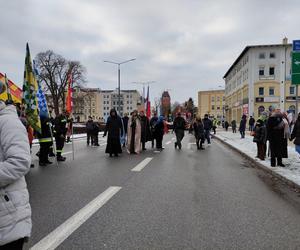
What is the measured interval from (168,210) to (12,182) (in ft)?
11.1

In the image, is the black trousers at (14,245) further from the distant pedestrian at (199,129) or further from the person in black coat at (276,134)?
the distant pedestrian at (199,129)

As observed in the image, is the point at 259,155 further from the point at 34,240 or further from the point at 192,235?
the point at 34,240

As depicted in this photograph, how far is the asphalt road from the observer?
3840 mm

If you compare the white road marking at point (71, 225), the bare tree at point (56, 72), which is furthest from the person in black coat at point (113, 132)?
the bare tree at point (56, 72)

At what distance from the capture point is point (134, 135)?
544 inches

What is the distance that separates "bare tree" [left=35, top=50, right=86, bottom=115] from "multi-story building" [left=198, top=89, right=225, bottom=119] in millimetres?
71648

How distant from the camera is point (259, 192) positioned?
6.57 metres

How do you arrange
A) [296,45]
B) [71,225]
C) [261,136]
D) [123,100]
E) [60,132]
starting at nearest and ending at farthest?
[71,225]
[296,45]
[261,136]
[60,132]
[123,100]

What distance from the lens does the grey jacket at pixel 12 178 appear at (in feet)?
6.81

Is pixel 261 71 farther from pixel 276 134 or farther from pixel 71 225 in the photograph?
pixel 71 225

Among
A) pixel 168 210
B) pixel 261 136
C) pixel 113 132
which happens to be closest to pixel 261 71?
pixel 261 136

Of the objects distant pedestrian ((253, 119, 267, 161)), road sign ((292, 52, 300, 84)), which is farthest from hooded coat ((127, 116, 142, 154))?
road sign ((292, 52, 300, 84))

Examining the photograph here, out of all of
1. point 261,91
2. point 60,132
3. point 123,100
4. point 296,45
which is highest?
point 123,100

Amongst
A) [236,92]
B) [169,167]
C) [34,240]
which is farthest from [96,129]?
[236,92]
